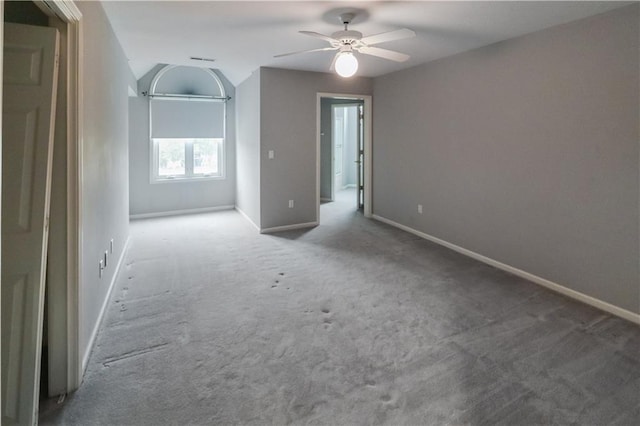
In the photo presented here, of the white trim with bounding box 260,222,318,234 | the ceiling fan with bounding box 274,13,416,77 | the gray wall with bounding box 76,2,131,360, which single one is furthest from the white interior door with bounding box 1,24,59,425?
the white trim with bounding box 260,222,318,234

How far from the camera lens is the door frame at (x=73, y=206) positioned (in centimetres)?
196

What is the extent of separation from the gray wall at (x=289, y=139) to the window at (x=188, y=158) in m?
1.93

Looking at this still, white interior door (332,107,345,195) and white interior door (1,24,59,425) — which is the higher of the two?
white interior door (332,107,345,195)

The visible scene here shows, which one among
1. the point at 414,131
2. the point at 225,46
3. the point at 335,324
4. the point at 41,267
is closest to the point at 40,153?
the point at 41,267

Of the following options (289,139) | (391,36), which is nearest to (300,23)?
(391,36)

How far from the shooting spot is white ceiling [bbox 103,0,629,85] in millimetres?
2887

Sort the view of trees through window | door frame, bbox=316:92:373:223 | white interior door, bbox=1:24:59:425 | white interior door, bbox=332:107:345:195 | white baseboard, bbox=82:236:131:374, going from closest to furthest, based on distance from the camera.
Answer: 1. white interior door, bbox=1:24:59:425
2. white baseboard, bbox=82:236:131:374
3. door frame, bbox=316:92:373:223
4. the view of trees through window
5. white interior door, bbox=332:107:345:195

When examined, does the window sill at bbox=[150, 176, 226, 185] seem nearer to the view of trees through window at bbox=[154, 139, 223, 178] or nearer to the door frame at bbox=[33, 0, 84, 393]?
the view of trees through window at bbox=[154, 139, 223, 178]

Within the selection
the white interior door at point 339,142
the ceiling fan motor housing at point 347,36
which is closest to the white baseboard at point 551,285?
the ceiling fan motor housing at point 347,36

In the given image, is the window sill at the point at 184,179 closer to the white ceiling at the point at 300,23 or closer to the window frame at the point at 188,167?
the window frame at the point at 188,167

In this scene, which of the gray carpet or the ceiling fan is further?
the ceiling fan

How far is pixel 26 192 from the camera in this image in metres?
1.79

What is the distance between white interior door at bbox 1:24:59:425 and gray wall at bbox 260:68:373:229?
11.6 ft

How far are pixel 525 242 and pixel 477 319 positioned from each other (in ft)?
4.33
